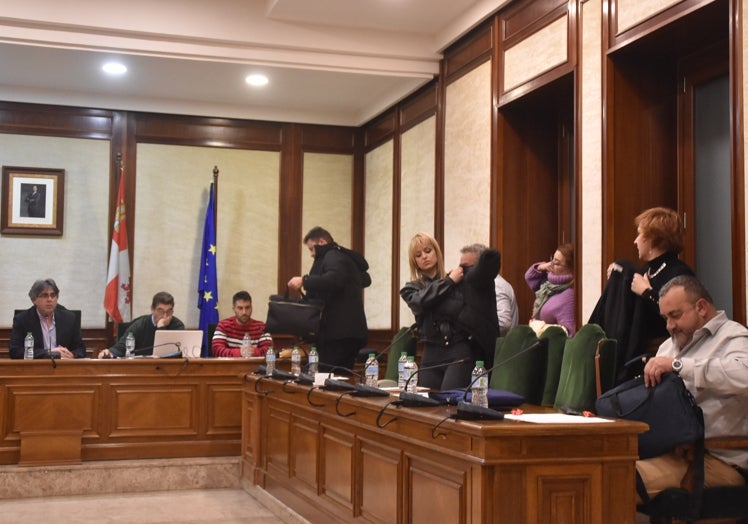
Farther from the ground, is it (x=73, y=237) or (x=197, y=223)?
(x=197, y=223)


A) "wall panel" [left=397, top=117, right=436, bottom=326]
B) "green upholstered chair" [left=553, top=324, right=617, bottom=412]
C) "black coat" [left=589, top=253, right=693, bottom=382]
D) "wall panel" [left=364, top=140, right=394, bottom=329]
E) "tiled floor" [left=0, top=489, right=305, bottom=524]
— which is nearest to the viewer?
"green upholstered chair" [left=553, top=324, right=617, bottom=412]

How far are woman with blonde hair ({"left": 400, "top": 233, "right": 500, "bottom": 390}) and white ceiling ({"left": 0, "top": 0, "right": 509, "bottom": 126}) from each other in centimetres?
297

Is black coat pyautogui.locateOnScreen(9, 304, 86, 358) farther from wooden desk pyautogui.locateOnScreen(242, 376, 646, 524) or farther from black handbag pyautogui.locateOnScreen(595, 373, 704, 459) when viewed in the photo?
black handbag pyautogui.locateOnScreen(595, 373, 704, 459)

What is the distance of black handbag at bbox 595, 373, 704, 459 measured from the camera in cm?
334

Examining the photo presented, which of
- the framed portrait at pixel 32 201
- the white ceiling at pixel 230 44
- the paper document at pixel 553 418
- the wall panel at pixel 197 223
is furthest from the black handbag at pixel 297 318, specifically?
the framed portrait at pixel 32 201

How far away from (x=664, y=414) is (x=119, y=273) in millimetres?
6689

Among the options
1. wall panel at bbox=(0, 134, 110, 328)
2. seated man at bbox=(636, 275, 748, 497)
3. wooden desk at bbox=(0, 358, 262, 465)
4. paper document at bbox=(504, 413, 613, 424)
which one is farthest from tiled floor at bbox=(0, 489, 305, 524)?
wall panel at bbox=(0, 134, 110, 328)

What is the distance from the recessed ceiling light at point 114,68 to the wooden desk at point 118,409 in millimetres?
2800

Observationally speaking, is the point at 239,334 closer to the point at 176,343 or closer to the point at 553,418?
the point at 176,343

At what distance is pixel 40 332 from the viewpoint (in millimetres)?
6953

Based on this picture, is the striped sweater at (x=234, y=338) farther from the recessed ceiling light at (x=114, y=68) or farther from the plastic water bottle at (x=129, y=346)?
the recessed ceiling light at (x=114, y=68)

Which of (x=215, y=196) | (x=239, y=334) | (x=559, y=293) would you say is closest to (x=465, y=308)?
(x=559, y=293)

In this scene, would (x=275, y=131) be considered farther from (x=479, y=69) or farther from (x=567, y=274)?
(x=567, y=274)

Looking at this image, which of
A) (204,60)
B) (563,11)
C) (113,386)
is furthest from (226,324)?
(563,11)
